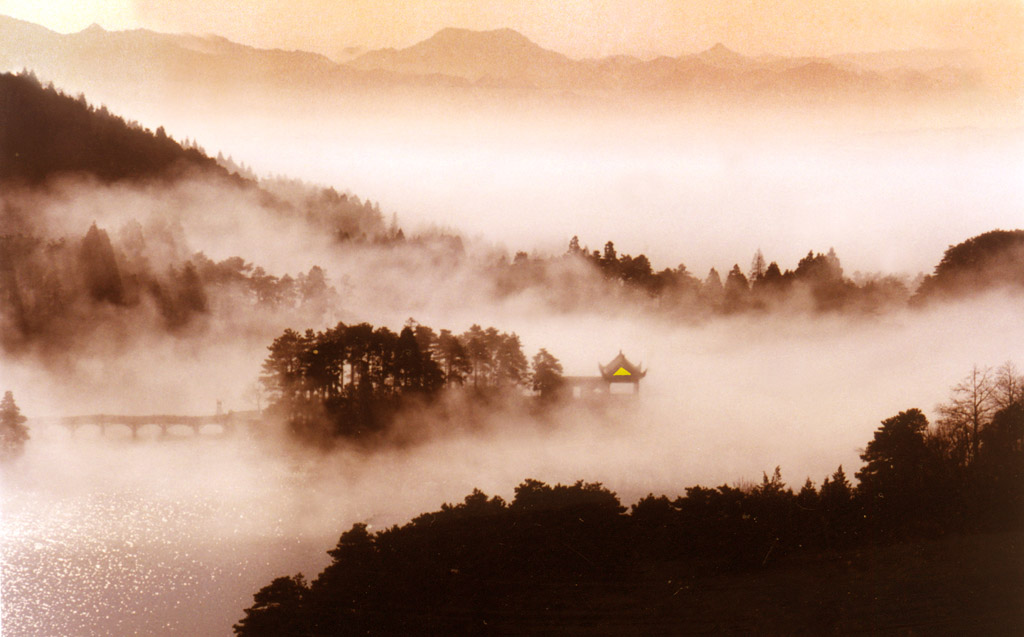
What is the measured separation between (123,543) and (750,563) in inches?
167

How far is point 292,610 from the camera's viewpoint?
15.1ft

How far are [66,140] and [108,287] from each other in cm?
105

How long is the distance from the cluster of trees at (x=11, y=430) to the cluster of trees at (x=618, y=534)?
76.3 inches

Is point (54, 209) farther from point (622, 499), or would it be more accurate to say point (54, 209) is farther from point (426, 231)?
point (622, 499)

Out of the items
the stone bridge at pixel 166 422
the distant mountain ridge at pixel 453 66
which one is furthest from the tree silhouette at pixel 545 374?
the distant mountain ridge at pixel 453 66

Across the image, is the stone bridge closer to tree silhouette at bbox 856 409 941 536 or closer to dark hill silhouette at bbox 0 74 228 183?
dark hill silhouette at bbox 0 74 228 183

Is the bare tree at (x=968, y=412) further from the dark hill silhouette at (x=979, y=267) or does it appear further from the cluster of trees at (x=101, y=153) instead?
the cluster of trees at (x=101, y=153)

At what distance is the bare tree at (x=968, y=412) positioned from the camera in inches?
227

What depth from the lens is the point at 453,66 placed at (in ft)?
18.4

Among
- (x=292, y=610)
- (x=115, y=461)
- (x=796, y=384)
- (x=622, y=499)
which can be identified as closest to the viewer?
(x=292, y=610)

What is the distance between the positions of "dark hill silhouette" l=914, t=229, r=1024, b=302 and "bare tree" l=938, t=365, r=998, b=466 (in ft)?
2.20

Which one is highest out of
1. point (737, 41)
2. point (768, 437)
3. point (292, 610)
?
point (737, 41)

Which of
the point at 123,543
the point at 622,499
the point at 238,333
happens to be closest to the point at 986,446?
the point at 622,499

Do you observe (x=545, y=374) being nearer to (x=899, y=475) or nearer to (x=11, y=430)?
(x=899, y=475)
